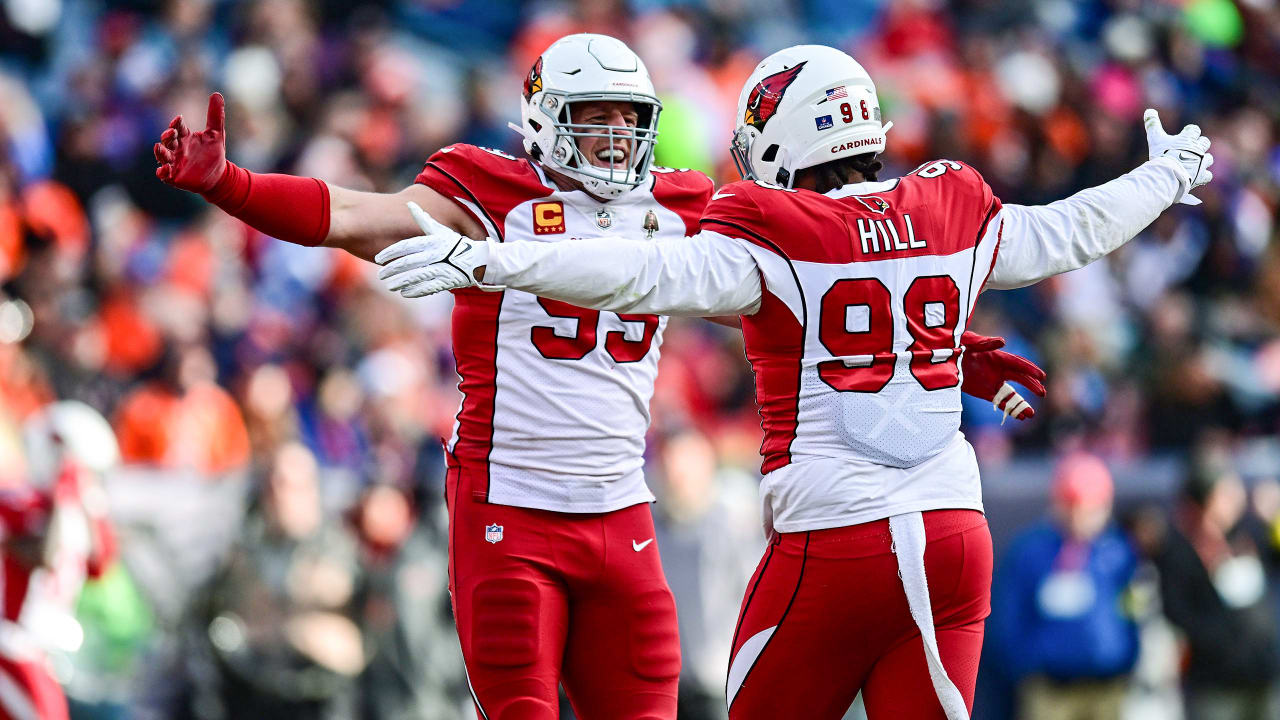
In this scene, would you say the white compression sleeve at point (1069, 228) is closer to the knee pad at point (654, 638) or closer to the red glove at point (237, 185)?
the knee pad at point (654, 638)

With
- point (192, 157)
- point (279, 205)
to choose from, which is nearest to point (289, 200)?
point (279, 205)

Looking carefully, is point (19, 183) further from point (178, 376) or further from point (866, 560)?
point (866, 560)

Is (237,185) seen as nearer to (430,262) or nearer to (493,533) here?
(430,262)

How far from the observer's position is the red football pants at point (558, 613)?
14.1ft

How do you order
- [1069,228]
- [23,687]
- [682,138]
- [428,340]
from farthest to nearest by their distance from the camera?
1. [682,138]
2. [428,340]
3. [23,687]
4. [1069,228]

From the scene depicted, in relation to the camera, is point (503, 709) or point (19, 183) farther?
point (19, 183)

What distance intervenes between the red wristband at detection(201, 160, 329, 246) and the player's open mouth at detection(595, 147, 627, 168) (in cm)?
73

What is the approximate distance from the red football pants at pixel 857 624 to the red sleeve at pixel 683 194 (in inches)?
41.9

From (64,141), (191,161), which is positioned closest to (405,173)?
(64,141)

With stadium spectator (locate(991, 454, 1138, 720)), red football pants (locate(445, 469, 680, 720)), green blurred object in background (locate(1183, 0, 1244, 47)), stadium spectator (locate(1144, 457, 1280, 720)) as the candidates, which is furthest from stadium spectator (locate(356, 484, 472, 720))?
green blurred object in background (locate(1183, 0, 1244, 47))

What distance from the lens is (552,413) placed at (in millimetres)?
4398

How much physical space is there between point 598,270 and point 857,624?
102 cm

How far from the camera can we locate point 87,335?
8.69m

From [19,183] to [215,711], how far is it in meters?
3.82
